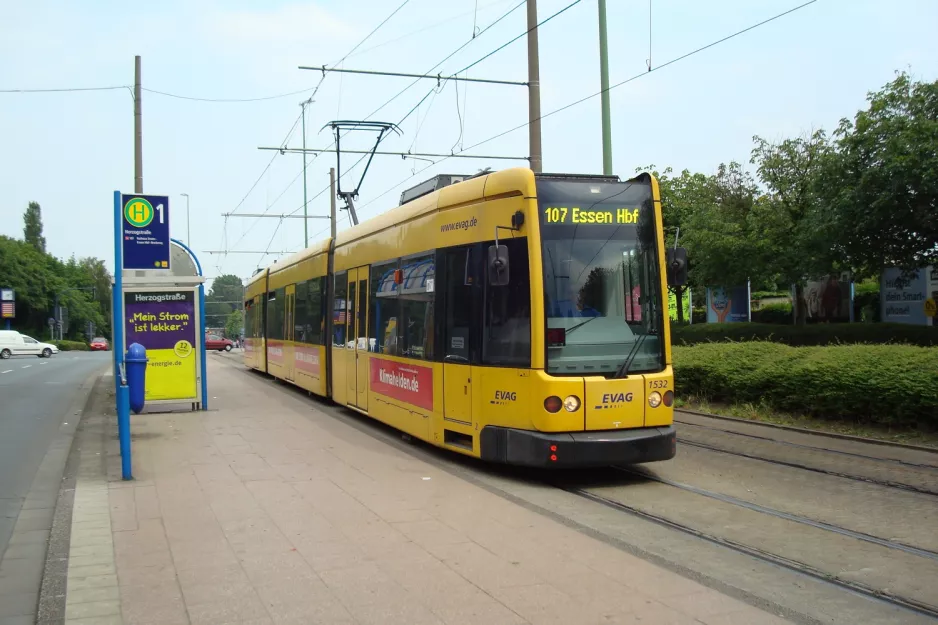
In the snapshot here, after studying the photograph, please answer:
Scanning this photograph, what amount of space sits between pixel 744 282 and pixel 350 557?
24.9 m

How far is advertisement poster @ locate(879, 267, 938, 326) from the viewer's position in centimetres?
2642

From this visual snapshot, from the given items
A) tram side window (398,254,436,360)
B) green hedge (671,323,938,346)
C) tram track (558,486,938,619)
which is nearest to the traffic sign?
tram side window (398,254,436,360)

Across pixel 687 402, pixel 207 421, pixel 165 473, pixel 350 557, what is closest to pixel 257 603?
pixel 350 557

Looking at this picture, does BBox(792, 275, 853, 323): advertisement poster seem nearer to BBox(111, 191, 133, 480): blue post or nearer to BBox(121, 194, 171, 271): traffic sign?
BBox(121, 194, 171, 271): traffic sign

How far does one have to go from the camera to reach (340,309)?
14.9 meters

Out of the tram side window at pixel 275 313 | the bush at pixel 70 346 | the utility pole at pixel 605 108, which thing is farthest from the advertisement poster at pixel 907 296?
the bush at pixel 70 346

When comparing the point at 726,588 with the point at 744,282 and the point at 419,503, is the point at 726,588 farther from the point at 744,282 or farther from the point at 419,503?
the point at 744,282

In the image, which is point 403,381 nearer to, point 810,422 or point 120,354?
point 120,354

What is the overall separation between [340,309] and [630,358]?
7.43 metres

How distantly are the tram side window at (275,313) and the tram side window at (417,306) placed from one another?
10.6 meters

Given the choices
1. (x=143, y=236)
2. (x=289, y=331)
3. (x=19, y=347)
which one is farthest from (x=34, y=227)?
(x=143, y=236)

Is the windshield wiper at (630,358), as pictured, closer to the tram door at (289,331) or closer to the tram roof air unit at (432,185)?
the tram roof air unit at (432,185)

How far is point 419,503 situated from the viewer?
306 inches

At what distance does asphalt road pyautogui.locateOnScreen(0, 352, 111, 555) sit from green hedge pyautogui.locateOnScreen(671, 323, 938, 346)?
13.8 m
